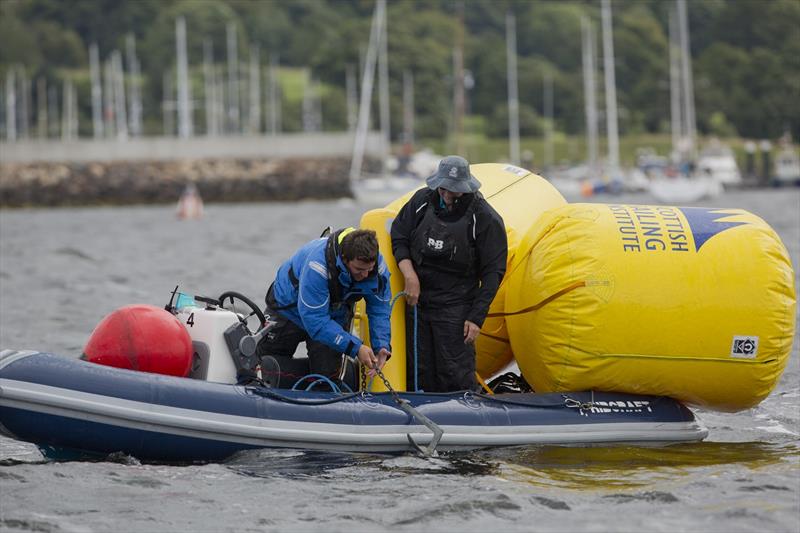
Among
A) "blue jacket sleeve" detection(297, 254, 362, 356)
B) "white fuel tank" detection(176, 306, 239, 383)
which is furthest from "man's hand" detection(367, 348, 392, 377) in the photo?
"white fuel tank" detection(176, 306, 239, 383)

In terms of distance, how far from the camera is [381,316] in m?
9.69

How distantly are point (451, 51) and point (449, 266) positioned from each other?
97.9m

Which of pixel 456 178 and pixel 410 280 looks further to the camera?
pixel 410 280

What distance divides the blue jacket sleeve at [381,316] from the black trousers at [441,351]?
0.50m

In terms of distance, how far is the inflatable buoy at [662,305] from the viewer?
31.9 feet

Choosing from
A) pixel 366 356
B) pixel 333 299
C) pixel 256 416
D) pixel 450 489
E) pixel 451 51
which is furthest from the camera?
pixel 451 51

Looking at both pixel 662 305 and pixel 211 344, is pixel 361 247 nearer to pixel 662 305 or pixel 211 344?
pixel 211 344

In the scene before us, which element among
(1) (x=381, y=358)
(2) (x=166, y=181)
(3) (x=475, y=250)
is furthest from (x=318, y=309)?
(2) (x=166, y=181)

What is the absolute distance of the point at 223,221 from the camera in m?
46.1

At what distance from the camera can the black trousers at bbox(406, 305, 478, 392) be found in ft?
33.0

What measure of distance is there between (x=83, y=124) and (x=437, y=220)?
3785 inches

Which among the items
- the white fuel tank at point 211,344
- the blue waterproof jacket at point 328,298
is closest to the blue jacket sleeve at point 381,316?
the blue waterproof jacket at point 328,298

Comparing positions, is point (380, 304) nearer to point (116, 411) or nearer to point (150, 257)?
point (116, 411)

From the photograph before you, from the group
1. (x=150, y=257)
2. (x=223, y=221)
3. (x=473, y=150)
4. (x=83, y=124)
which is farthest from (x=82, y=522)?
(x=83, y=124)
